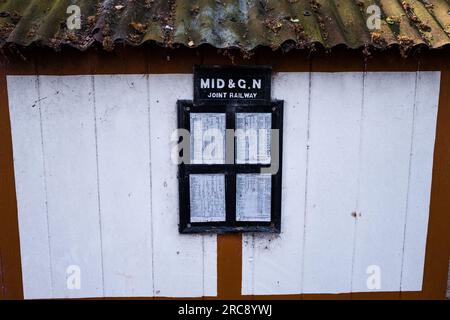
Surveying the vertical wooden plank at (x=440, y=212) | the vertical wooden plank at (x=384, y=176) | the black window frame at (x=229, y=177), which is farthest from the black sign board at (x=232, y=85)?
the vertical wooden plank at (x=440, y=212)

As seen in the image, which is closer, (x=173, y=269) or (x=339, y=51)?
(x=339, y=51)

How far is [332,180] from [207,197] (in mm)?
1002

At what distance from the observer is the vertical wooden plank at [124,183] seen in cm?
356

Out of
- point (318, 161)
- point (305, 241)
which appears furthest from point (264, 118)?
point (305, 241)

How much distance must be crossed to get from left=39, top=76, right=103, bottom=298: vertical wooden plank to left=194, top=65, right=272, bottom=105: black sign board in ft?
2.71

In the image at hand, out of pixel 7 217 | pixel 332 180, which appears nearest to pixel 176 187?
pixel 332 180

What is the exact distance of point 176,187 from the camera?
→ 3.73 metres

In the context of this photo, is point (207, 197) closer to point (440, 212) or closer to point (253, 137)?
point (253, 137)

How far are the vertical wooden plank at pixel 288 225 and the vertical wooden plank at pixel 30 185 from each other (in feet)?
5.34

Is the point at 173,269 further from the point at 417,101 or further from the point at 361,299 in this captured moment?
the point at 417,101

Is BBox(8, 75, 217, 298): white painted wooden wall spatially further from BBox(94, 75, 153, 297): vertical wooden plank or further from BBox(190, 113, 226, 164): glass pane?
BBox(190, 113, 226, 164): glass pane

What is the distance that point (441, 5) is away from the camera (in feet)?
11.7

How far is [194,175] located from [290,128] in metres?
0.83

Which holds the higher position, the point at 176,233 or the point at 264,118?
the point at 264,118
